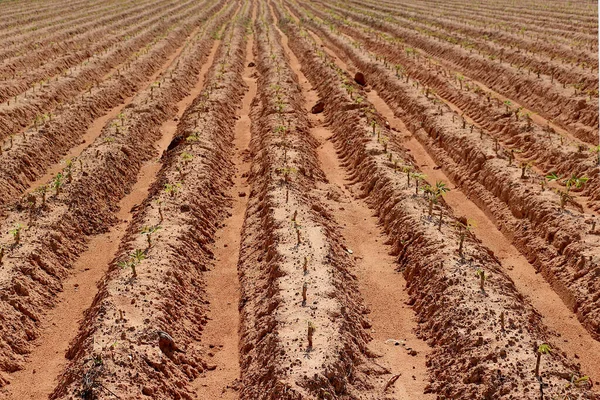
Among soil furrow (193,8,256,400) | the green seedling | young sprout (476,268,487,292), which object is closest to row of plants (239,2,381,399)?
soil furrow (193,8,256,400)

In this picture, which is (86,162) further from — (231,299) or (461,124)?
(461,124)

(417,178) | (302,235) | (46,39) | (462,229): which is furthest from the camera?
(46,39)

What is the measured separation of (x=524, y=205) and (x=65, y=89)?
1327 cm

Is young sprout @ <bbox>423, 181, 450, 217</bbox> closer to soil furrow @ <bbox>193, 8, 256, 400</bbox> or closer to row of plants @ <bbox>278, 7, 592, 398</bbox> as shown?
row of plants @ <bbox>278, 7, 592, 398</bbox>

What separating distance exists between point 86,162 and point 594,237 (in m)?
8.78

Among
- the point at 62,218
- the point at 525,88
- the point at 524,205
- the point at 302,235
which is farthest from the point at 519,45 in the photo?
the point at 62,218

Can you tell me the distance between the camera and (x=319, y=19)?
3594 centimetres

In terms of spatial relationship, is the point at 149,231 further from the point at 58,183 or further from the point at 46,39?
the point at 46,39

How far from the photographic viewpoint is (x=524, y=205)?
984 centimetres

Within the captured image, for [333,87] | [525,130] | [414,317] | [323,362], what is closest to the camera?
[323,362]

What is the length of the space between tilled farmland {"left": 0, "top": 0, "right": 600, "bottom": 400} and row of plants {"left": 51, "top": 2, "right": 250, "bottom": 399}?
3cm

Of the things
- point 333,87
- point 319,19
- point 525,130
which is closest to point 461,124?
point 525,130

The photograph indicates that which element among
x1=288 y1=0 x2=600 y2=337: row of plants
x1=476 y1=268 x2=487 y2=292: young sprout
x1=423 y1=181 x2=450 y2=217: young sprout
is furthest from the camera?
x1=423 y1=181 x2=450 y2=217: young sprout

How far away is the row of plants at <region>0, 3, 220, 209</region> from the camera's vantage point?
1168cm
